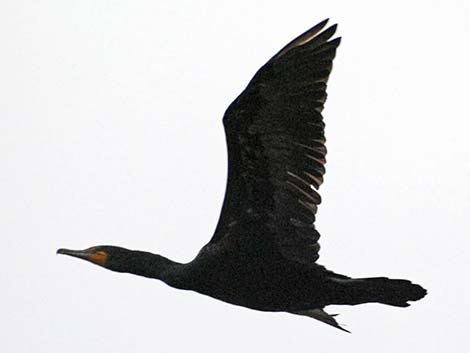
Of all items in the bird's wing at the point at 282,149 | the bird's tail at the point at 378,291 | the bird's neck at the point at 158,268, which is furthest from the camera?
the bird's neck at the point at 158,268

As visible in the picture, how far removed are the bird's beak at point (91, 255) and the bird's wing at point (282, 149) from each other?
1.31m

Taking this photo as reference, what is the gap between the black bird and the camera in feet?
41.6

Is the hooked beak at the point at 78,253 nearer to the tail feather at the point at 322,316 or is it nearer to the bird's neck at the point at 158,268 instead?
the bird's neck at the point at 158,268

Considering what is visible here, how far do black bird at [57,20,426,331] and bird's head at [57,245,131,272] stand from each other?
643 mm

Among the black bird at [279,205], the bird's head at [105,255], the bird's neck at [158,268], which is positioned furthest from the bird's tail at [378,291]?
the bird's head at [105,255]

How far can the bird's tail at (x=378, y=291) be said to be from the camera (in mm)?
12953

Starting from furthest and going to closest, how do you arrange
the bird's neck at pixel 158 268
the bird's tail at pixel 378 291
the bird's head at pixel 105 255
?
the bird's head at pixel 105 255 → the bird's neck at pixel 158 268 → the bird's tail at pixel 378 291

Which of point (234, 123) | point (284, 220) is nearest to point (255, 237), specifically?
point (284, 220)

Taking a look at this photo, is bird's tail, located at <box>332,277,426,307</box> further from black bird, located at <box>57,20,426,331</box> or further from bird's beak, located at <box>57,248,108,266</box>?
bird's beak, located at <box>57,248,108,266</box>

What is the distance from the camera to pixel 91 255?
46.8 ft

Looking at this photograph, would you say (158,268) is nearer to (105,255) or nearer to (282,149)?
(105,255)

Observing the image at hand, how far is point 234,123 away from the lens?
1269 centimetres

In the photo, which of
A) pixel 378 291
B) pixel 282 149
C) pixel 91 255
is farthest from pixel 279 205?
pixel 91 255

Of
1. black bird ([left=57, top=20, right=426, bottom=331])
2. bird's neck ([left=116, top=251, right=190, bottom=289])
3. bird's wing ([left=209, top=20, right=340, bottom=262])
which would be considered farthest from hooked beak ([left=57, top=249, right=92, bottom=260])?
bird's wing ([left=209, top=20, right=340, bottom=262])
